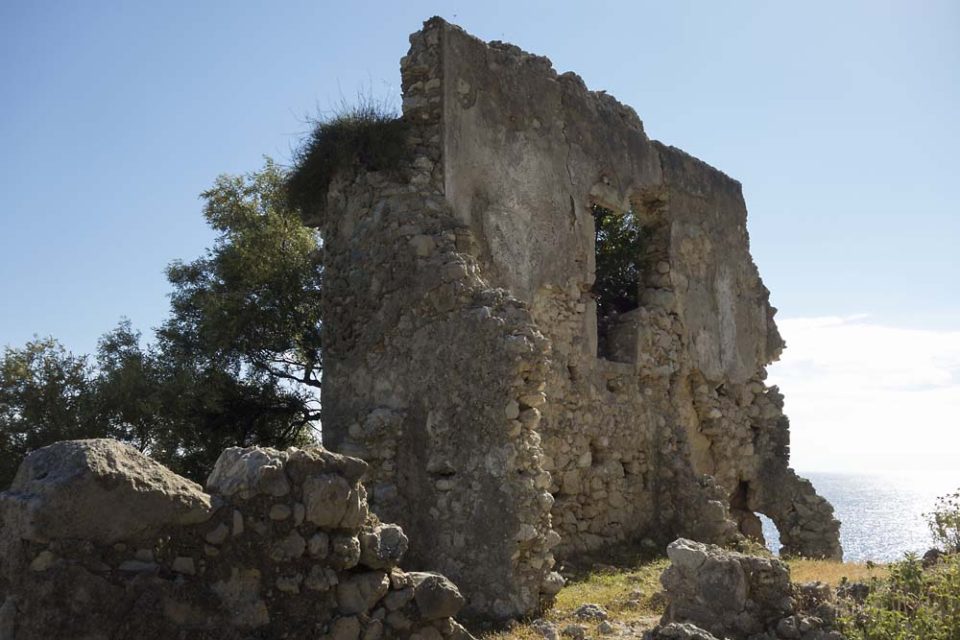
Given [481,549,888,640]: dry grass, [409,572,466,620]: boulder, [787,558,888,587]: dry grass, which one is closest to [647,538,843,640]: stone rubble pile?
[481,549,888,640]: dry grass

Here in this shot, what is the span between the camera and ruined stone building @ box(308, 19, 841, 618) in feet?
23.6

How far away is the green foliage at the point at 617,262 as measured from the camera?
491 inches

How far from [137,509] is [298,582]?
0.81 m

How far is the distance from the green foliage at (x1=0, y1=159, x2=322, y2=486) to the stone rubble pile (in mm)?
5917

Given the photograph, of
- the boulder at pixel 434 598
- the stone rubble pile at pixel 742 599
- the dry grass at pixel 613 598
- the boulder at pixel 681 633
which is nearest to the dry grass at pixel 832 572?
the stone rubble pile at pixel 742 599

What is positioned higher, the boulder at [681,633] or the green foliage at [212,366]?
the green foliage at [212,366]

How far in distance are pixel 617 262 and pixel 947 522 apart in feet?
22.2

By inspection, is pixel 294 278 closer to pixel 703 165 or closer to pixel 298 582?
pixel 703 165

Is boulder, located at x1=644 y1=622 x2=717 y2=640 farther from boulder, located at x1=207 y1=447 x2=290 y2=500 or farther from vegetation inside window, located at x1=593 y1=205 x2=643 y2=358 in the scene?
vegetation inside window, located at x1=593 y1=205 x2=643 y2=358

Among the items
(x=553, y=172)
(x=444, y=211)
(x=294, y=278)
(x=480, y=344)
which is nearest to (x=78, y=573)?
(x=480, y=344)

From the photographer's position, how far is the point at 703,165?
12.3m

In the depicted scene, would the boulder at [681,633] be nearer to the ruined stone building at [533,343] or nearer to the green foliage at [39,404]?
the ruined stone building at [533,343]

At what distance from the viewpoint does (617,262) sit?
13086 mm

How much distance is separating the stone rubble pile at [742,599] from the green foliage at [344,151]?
4400 mm
